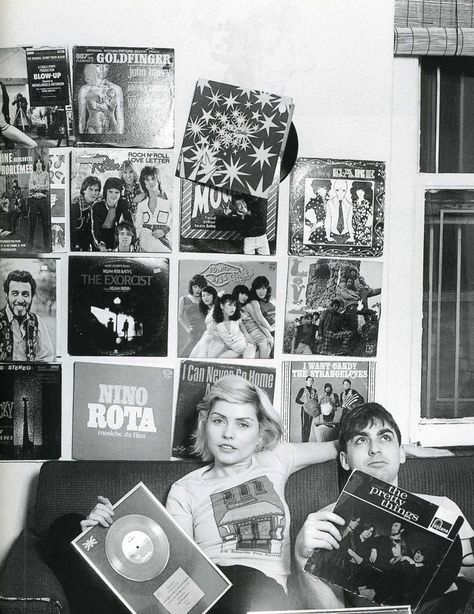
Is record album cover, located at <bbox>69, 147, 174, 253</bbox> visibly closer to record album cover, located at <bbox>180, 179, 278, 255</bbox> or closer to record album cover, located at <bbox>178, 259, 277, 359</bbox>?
record album cover, located at <bbox>180, 179, 278, 255</bbox>

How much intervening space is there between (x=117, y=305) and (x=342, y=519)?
874mm

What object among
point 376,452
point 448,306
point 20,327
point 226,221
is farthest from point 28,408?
point 448,306

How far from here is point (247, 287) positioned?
7.01 feet

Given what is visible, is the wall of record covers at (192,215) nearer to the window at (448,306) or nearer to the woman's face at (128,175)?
the woman's face at (128,175)

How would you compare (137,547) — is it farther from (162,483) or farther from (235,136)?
(235,136)

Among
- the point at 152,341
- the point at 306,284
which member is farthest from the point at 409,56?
the point at 152,341

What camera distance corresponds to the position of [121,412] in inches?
84.0

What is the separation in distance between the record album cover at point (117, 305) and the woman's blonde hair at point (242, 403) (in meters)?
0.23

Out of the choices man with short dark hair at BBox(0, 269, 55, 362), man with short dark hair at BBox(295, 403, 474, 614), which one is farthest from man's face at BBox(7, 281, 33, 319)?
man with short dark hair at BBox(295, 403, 474, 614)

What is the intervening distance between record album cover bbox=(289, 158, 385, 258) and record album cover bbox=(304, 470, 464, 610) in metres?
0.71

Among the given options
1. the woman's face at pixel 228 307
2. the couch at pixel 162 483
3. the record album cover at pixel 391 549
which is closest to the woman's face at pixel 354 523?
the record album cover at pixel 391 549

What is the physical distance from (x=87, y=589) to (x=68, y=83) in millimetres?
1377

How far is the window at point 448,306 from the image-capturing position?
7.27ft

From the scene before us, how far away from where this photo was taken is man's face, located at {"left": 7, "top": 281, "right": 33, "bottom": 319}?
2.11m
